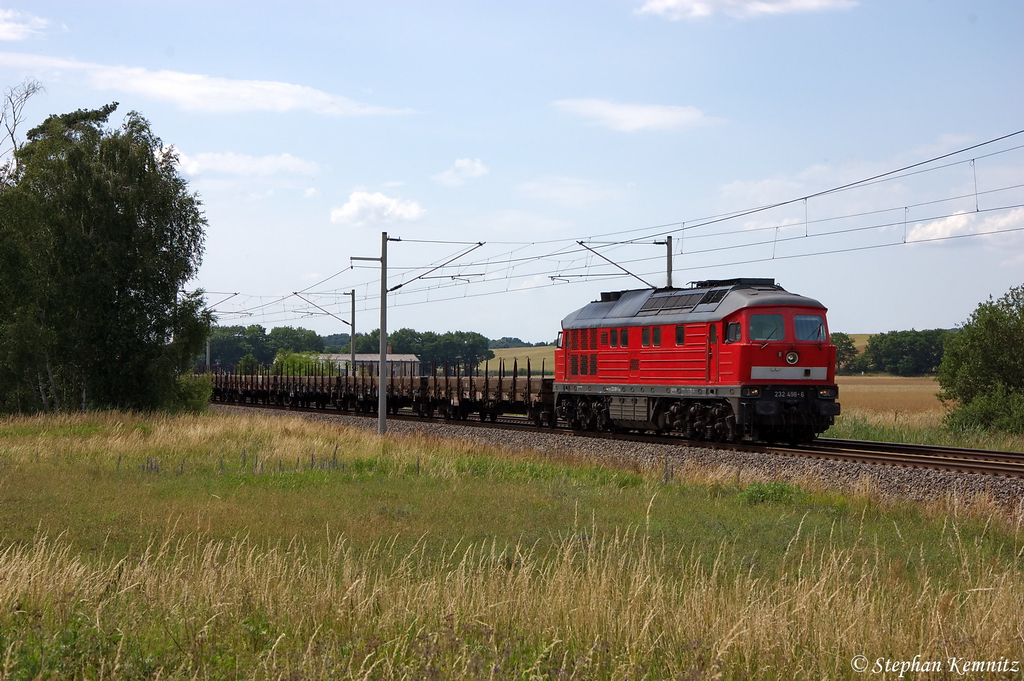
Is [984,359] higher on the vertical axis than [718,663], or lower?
higher

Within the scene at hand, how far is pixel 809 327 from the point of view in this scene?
76.7 feet

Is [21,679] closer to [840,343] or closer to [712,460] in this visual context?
[712,460]

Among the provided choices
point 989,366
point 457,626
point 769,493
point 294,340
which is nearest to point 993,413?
point 989,366

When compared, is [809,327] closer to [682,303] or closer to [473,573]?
[682,303]

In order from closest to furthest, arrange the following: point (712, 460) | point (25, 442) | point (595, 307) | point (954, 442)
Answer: point (712, 460) < point (25, 442) < point (954, 442) < point (595, 307)

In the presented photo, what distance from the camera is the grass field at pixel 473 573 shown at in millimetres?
Result: 6371

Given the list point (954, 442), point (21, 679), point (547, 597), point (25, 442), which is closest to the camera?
point (21, 679)

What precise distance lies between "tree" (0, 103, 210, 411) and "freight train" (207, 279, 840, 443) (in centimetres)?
1681

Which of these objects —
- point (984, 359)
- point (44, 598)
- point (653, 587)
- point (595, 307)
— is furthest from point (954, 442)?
point (44, 598)

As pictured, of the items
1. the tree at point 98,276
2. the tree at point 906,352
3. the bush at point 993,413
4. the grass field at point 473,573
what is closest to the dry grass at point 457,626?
the grass field at point 473,573

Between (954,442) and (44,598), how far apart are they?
2408 cm

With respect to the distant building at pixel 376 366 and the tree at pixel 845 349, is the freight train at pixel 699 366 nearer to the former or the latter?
the distant building at pixel 376 366

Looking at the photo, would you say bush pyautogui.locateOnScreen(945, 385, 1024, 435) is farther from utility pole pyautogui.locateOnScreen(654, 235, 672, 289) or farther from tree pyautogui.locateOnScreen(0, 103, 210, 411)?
tree pyautogui.locateOnScreen(0, 103, 210, 411)

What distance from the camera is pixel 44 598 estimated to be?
25.1ft
